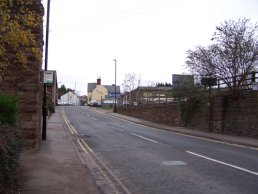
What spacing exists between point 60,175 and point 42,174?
0.46 metres

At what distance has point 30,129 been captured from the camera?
55.3 feet

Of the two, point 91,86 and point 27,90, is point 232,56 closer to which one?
point 27,90

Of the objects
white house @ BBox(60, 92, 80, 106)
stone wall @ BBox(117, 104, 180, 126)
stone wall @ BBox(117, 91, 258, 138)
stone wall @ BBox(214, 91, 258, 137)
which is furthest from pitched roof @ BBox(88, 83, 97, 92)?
stone wall @ BBox(214, 91, 258, 137)

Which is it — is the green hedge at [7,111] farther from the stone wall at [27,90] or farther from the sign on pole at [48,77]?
the sign on pole at [48,77]

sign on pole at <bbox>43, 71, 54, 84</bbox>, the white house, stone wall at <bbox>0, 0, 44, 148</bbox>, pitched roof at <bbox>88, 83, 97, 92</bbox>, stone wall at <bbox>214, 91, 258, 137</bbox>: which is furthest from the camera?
pitched roof at <bbox>88, 83, 97, 92</bbox>

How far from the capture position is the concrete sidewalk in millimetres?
9508

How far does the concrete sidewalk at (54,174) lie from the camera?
951 centimetres

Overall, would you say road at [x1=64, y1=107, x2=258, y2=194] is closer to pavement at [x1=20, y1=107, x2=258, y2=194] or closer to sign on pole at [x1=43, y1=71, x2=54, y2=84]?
pavement at [x1=20, y1=107, x2=258, y2=194]

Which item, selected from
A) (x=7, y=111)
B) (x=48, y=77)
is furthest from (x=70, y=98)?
(x=7, y=111)

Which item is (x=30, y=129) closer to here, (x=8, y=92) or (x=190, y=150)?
(x=8, y=92)

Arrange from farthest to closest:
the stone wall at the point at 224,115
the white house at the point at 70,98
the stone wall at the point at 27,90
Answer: the white house at the point at 70,98
the stone wall at the point at 224,115
the stone wall at the point at 27,90

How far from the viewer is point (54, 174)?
451 inches

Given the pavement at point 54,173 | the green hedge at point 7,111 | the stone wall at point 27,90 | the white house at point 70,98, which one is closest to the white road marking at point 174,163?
the pavement at point 54,173

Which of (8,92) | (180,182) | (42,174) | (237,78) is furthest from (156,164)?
(237,78)
